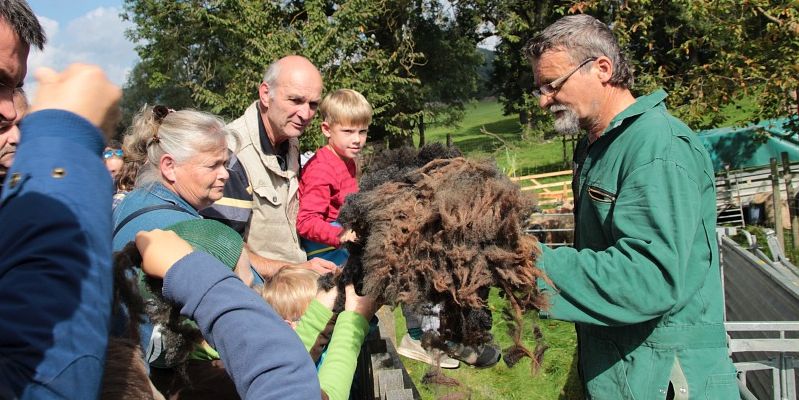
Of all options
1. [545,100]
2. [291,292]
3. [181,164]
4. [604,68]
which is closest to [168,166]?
[181,164]

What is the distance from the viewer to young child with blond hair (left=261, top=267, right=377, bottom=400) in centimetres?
216

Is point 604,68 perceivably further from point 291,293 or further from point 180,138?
point 180,138

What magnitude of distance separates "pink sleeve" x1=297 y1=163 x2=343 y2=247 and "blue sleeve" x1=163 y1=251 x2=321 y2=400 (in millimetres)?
2334

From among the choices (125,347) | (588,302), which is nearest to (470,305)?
(588,302)

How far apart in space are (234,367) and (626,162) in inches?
65.6

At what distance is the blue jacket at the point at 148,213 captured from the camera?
7.34ft

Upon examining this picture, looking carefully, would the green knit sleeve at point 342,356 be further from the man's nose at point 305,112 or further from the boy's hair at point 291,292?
the man's nose at point 305,112

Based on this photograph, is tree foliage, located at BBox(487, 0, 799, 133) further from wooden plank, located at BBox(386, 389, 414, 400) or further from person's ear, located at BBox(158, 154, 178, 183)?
person's ear, located at BBox(158, 154, 178, 183)

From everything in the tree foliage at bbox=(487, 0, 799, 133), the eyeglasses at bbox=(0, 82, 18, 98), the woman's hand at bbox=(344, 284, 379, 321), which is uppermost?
the tree foliage at bbox=(487, 0, 799, 133)

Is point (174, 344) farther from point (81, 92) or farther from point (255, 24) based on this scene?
point (255, 24)

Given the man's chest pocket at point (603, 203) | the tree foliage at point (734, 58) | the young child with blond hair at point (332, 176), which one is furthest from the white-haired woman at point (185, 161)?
the tree foliage at point (734, 58)

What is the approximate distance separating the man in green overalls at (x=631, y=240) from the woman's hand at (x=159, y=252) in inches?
47.4

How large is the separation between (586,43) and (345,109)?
6.66 ft

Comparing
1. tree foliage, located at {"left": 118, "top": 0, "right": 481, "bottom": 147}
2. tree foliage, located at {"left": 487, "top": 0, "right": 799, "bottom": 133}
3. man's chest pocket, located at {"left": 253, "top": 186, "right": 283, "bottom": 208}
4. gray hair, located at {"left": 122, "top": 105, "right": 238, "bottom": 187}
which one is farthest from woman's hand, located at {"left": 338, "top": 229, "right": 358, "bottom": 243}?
tree foliage, located at {"left": 118, "top": 0, "right": 481, "bottom": 147}
